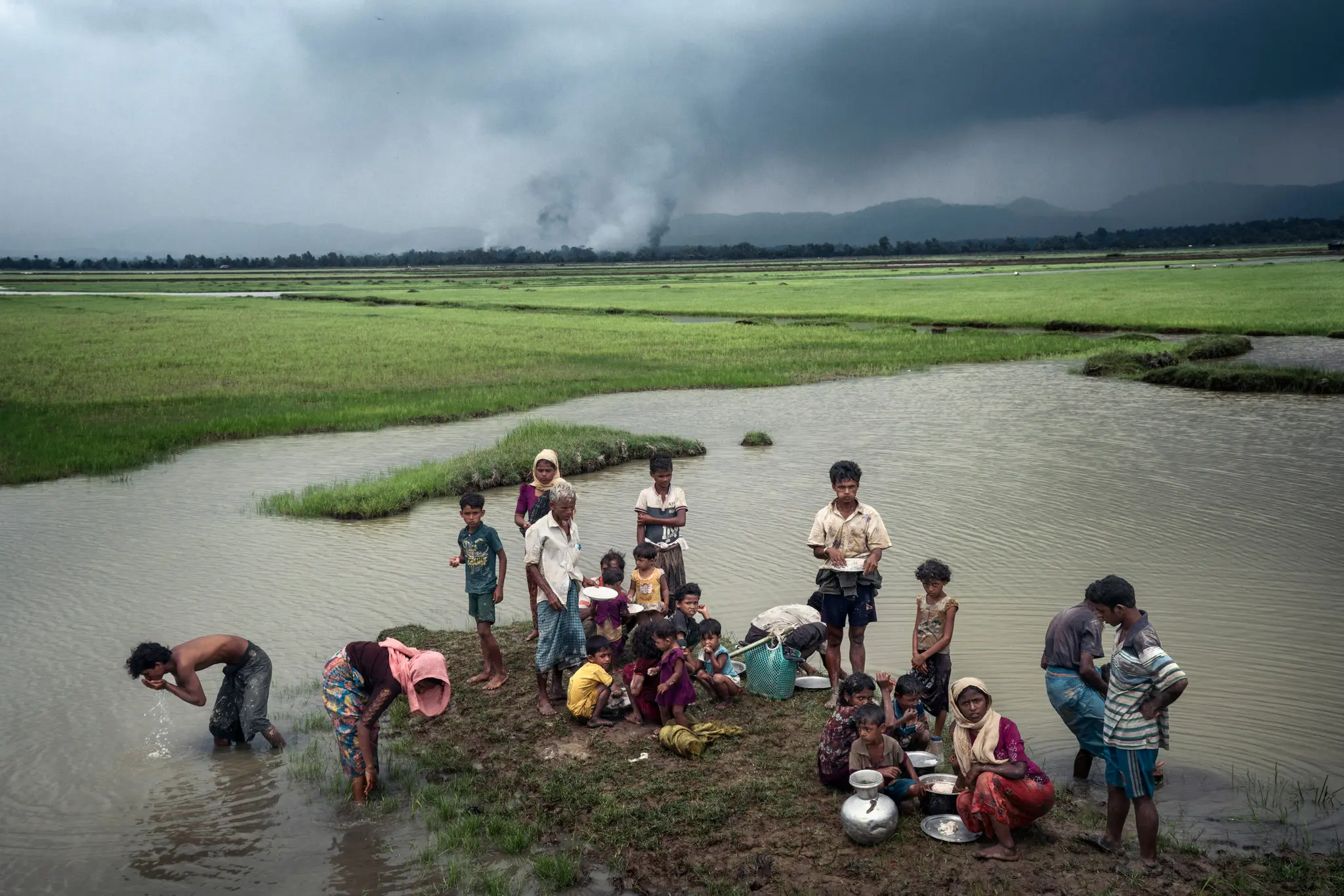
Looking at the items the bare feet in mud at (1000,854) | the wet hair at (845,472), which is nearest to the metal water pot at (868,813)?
the bare feet in mud at (1000,854)

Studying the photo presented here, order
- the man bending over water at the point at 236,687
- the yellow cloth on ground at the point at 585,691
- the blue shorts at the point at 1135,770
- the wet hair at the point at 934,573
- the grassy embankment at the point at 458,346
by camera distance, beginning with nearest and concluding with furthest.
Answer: the blue shorts at the point at 1135,770 < the wet hair at the point at 934,573 < the man bending over water at the point at 236,687 < the yellow cloth on ground at the point at 585,691 < the grassy embankment at the point at 458,346

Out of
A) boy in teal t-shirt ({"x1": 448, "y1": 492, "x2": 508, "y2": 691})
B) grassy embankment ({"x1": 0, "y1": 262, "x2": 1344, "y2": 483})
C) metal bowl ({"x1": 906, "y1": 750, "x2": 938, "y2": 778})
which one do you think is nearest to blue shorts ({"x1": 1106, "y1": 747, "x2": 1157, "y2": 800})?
metal bowl ({"x1": 906, "y1": 750, "x2": 938, "y2": 778})

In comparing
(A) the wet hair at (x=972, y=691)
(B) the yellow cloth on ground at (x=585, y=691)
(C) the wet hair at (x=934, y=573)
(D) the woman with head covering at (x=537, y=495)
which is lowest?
(B) the yellow cloth on ground at (x=585, y=691)

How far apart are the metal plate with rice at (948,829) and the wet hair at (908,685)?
0.72 meters

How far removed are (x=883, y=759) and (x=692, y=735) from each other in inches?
48.7

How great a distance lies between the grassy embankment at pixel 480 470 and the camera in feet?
42.8

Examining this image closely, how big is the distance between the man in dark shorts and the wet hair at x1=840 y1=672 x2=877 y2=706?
903mm

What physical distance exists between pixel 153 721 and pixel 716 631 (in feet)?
13.1

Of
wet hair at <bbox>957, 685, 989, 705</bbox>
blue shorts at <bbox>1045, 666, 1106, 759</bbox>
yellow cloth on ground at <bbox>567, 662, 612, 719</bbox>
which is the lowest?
yellow cloth on ground at <bbox>567, 662, 612, 719</bbox>

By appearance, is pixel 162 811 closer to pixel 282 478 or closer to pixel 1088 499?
pixel 282 478

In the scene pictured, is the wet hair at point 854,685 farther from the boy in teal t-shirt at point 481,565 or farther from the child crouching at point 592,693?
the boy in teal t-shirt at point 481,565

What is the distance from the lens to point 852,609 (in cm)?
683

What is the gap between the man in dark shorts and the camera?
6605 millimetres

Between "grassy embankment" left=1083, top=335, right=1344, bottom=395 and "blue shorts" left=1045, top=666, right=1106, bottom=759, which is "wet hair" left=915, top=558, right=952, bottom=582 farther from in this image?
"grassy embankment" left=1083, top=335, right=1344, bottom=395
